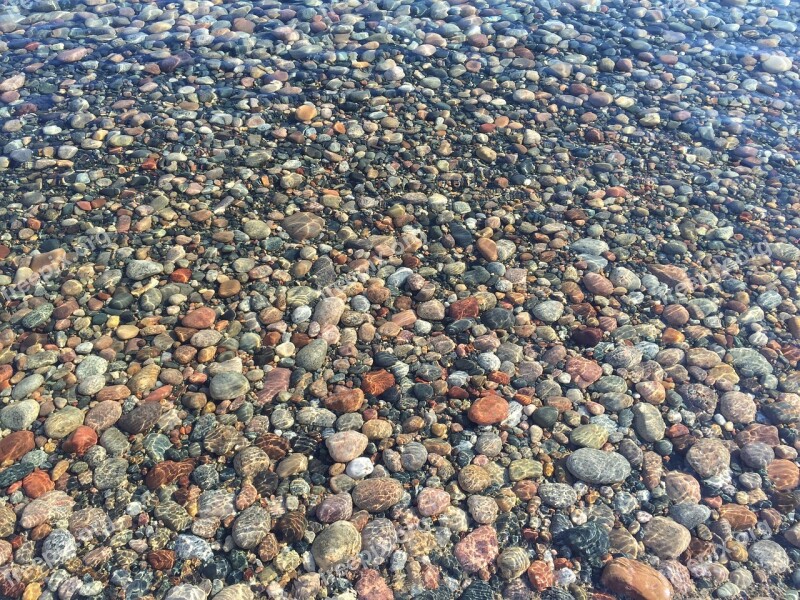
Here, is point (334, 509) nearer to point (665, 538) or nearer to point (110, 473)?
point (110, 473)

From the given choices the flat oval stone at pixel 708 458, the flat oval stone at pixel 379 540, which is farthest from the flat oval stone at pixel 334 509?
the flat oval stone at pixel 708 458

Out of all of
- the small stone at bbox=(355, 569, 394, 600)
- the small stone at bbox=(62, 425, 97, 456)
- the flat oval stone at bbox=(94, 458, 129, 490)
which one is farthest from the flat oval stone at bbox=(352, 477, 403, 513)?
the small stone at bbox=(62, 425, 97, 456)

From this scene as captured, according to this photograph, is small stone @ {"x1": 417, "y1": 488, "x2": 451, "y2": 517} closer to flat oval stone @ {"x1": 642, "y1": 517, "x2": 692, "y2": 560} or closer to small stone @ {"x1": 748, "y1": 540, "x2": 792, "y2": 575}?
flat oval stone @ {"x1": 642, "y1": 517, "x2": 692, "y2": 560}

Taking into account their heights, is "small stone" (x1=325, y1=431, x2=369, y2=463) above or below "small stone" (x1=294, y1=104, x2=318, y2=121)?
below

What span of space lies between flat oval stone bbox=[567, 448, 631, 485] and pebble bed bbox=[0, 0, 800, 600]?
17 millimetres

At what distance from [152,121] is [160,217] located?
1.60 meters

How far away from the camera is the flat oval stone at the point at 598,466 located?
420cm

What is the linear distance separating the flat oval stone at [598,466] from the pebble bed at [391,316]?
0.7 inches

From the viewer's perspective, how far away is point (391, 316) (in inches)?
203

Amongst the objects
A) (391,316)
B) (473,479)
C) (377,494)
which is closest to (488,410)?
(473,479)

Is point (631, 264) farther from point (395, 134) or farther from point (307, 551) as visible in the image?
point (307, 551)

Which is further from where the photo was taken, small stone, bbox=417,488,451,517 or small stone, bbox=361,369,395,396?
small stone, bbox=361,369,395,396

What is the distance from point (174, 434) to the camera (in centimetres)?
432

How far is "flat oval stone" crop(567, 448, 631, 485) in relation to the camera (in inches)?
165
